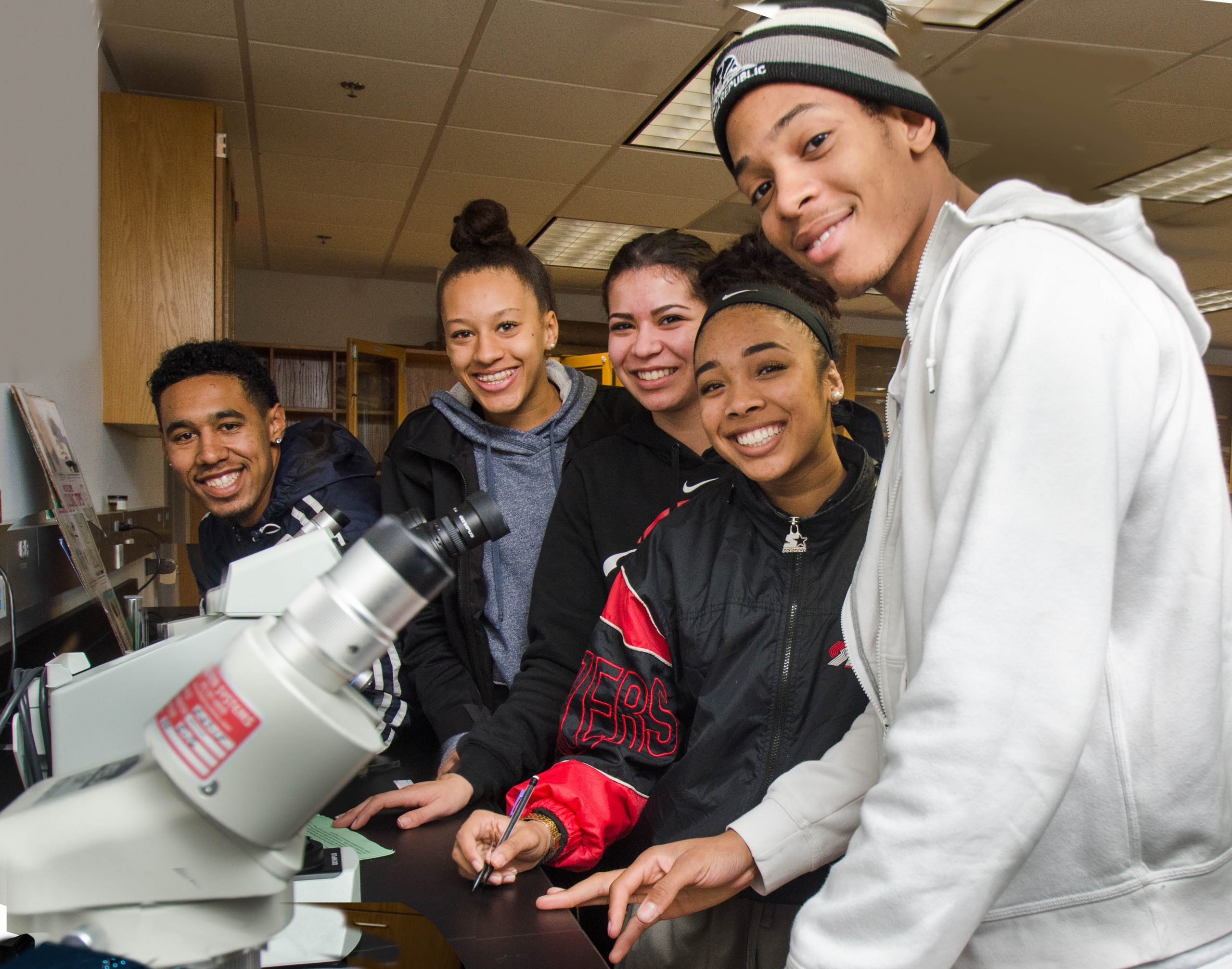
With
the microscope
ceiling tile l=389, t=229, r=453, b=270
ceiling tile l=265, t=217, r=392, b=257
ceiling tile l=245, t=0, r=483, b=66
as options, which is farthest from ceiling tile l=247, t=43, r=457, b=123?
the microscope

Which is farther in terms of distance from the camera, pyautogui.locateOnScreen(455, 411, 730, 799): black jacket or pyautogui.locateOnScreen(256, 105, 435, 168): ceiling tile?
pyautogui.locateOnScreen(256, 105, 435, 168): ceiling tile

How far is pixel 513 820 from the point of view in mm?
986

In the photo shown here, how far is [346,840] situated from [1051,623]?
847 millimetres

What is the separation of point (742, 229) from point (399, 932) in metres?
1.04

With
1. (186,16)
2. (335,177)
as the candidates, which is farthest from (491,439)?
(335,177)

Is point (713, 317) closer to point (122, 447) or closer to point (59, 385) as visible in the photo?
point (59, 385)

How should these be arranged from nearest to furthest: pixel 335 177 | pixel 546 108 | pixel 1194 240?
1. pixel 1194 240
2. pixel 546 108
3. pixel 335 177

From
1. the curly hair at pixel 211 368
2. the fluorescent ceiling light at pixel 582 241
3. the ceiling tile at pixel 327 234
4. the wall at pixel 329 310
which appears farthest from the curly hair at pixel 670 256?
the wall at pixel 329 310

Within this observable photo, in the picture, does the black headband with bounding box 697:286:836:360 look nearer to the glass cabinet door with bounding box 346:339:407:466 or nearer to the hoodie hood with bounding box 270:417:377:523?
the hoodie hood with bounding box 270:417:377:523

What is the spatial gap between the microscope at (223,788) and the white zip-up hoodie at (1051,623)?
1.03 ft

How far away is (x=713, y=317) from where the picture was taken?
4.16ft

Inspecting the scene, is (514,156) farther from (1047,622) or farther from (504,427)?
(1047,622)

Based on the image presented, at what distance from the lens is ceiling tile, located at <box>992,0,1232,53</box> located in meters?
2.72

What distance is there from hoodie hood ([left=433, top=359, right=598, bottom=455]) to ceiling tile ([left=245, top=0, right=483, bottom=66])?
5.90ft
